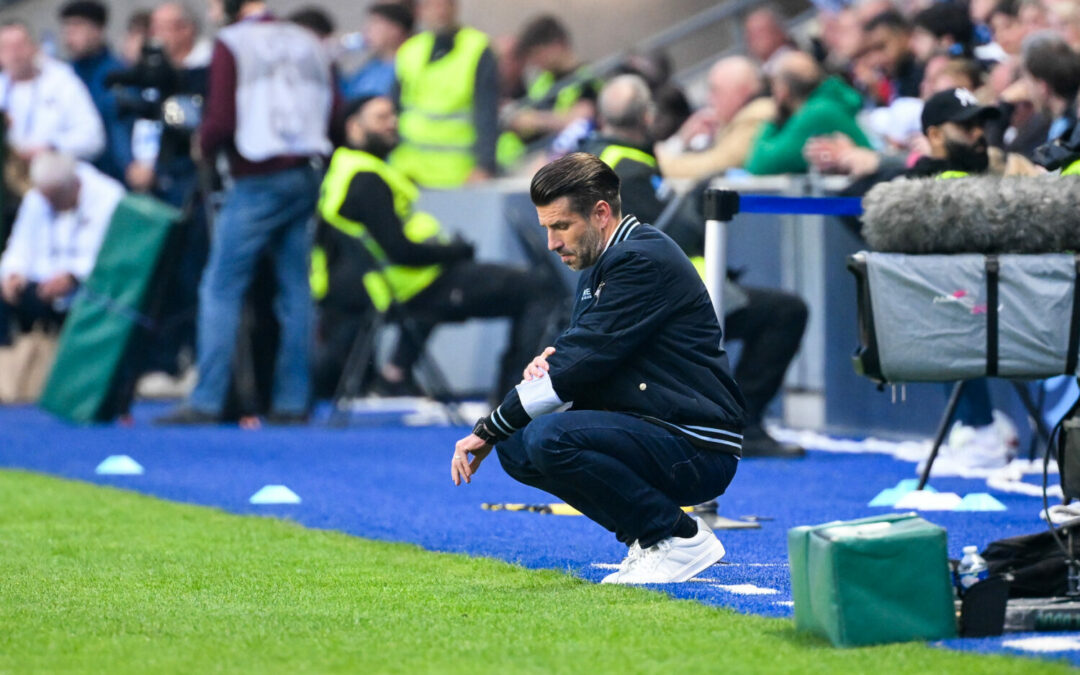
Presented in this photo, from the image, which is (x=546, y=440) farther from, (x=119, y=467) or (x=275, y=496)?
(x=119, y=467)

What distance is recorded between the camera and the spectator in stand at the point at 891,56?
13273 mm

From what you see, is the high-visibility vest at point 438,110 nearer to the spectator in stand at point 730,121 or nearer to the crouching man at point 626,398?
the spectator in stand at point 730,121

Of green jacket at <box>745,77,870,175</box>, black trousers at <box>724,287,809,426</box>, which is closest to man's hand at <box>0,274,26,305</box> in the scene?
green jacket at <box>745,77,870,175</box>

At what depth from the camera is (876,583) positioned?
4.82 metres

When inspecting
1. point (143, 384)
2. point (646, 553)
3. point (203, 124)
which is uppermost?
point (203, 124)

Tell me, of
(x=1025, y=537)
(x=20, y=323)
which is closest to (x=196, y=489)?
(x=1025, y=537)

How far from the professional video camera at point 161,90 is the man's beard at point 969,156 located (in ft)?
21.3

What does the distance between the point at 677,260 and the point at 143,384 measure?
1053 cm

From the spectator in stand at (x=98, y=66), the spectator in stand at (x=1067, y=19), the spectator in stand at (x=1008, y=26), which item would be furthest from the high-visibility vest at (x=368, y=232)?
the spectator in stand at (x=1067, y=19)

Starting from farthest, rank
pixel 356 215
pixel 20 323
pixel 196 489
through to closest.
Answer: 1. pixel 20 323
2. pixel 356 215
3. pixel 196 489

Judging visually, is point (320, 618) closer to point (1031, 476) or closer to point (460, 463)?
point (460, 463)

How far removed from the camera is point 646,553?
6.04m

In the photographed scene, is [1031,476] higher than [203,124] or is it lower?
lower

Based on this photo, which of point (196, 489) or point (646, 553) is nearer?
point (646, 553)
